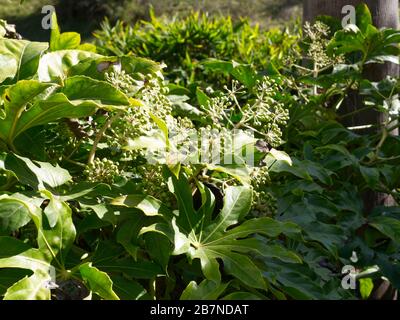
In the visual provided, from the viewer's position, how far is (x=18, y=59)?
156 centimetres

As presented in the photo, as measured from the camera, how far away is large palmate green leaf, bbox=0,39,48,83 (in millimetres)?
1521

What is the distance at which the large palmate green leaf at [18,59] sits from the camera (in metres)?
1.52

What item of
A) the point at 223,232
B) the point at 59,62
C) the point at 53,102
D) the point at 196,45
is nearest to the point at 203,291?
the point at 223,232

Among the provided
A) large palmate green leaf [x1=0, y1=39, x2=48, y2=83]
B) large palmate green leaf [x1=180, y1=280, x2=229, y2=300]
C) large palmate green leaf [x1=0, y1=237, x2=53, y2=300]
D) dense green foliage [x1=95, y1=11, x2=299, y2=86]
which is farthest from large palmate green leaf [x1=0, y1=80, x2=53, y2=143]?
dense green foliage [x1=95, y1=11, x2=299, y2=86]

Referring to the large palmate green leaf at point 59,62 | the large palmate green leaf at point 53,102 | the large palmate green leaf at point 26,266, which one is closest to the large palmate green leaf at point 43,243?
the large palmate green leaf at point 26,266

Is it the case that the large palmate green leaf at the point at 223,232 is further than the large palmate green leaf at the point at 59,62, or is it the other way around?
the large palmate green leaf at the point at 59,62

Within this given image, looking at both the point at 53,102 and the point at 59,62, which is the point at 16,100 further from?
the point at 59,62

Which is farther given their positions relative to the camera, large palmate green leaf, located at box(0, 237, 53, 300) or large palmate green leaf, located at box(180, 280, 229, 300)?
large palmate green leaf, located at box(180, 280, 229, 300)

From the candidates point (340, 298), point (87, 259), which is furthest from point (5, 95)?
point (340, 298)

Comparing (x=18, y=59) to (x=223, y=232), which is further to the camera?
(x=18, y=59)

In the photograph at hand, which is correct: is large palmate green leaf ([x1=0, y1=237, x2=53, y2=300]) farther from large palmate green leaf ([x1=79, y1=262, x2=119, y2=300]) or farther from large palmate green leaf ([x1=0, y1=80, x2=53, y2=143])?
large palmate green leaf ([x1=0, y1=80, x2=53, y2=143])

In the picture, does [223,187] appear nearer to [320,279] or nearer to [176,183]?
[176,183]

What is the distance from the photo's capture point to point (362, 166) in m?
2.01

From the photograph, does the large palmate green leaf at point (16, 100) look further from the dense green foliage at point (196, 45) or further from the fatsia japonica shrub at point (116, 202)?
the dense green foliage at point (196, 45)
